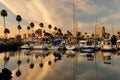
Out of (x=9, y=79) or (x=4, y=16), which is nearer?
(x=9, y=79)

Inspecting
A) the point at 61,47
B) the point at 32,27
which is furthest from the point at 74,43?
the point at 32,27

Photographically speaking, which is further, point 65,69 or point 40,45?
point 40,45

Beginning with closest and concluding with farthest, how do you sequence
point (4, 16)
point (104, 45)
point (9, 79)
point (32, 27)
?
point (9, 79), point (104, 45), point (4, 16), point (32, 27)

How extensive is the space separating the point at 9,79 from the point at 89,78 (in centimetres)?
891

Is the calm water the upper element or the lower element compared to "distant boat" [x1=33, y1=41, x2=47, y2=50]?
lower

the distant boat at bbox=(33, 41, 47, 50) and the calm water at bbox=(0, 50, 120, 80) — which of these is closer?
the calm water at bbox=(0, 50, 120, 80)

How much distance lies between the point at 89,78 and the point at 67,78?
248cm

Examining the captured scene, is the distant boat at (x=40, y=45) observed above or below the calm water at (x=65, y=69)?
above

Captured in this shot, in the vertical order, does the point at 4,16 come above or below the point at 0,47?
above

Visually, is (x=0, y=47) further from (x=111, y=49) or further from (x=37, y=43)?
(x=111, y=49)

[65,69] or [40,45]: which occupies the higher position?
[40,45]

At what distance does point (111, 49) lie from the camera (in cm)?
9288

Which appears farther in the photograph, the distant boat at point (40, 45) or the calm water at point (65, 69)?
the distant boat at point (40, 45)

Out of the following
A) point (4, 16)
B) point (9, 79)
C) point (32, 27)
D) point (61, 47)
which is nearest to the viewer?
point (9, 79)
